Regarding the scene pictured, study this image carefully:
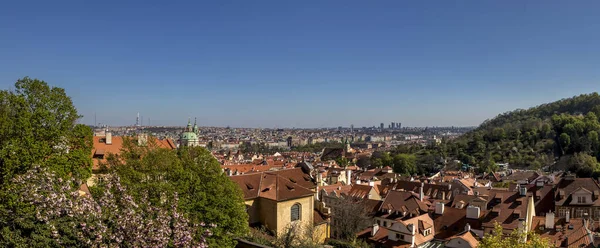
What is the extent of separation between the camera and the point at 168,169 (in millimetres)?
18438

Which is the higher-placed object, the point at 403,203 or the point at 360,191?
the point at 403,203

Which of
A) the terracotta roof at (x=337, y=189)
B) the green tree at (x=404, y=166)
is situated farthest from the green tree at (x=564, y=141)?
the terracotta roof at (x=337, y=189)

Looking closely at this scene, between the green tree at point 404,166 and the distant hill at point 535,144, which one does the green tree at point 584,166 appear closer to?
the distant hill at point 535,144

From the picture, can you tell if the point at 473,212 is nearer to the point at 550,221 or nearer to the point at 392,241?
the point at 550,221

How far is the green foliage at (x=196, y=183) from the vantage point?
57.3ft

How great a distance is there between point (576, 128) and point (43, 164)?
117688 mm

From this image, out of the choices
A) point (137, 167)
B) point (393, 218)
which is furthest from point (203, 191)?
point (393, 218)

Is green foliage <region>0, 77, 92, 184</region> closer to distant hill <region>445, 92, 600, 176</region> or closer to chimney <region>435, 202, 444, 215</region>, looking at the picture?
chimney <region>435, 202, 444, 215</region>

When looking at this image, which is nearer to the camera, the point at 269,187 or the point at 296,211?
the point at 269,187

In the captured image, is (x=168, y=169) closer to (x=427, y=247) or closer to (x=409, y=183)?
(x=427, y=247)

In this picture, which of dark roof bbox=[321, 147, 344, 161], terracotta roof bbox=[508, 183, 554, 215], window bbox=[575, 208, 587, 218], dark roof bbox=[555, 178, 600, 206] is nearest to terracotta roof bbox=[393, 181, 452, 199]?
terracotta roof bbox=[508, 183, 554, 215]

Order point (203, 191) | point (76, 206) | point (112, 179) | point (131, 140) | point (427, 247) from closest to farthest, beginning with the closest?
point (76, 206) → point (112, 179) → point (203, 191) → point (131, 140) → point (427, 247)

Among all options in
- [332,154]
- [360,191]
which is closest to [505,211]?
[360,191]

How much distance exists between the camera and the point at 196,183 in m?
18.1
